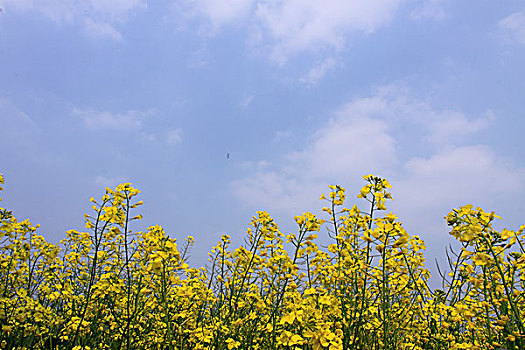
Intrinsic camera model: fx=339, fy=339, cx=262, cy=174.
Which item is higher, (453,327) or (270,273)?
(270,273)

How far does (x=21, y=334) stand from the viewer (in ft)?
12.9

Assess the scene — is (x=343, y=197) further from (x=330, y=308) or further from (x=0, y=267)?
(x=0, y=267)

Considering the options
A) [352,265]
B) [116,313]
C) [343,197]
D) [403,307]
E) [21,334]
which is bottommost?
[21,334]

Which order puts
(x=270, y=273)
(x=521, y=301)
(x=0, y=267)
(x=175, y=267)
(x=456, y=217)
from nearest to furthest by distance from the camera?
(x=456, y=217), (x=175, y=267), (x=521, y=301), (x=270, y=273), (x=0, y=267)

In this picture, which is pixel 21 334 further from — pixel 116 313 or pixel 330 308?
pixel 330 308

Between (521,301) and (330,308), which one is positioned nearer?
(330,308)

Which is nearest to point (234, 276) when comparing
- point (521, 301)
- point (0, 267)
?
point (0, 267)

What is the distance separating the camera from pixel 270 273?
3.33 meters

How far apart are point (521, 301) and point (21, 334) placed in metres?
Result: 5.27

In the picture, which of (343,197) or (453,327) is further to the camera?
(343,197)

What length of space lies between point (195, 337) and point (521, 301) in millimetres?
3084

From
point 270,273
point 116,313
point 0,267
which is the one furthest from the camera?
point 116,313

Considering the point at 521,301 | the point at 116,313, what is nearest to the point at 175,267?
the point at 116,313

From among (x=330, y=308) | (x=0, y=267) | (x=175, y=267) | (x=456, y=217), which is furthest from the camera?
(x=0, y=267)
